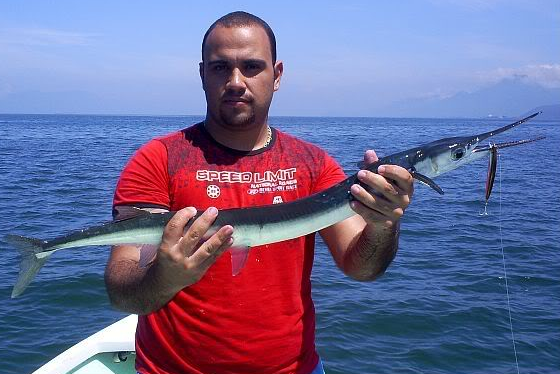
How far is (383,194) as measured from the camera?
3.44 m

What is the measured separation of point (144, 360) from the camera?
380 centimetres

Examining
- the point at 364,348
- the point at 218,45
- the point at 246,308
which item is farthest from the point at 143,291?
the point at 364,348

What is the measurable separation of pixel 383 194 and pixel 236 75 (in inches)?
53.6

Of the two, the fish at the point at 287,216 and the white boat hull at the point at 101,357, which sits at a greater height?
the fish at the point at 287,216

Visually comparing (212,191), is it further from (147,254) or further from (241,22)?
(241,22)

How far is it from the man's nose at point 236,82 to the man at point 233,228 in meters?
0.01

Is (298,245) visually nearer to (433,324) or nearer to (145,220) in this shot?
(145,220)

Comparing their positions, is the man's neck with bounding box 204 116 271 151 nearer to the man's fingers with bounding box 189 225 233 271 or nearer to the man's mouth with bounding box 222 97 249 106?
the man's mouth with bounding box 222 97 249 106

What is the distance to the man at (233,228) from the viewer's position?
3613 mm

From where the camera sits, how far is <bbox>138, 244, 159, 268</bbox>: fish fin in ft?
11.6

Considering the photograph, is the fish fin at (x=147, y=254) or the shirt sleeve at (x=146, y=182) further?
the shirt sleeve at (x=146, y=182)

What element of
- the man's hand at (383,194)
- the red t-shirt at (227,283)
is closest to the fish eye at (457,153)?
the man's hand at (383,194)

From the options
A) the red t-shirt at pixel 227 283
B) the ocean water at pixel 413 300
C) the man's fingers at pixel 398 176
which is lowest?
the ocean water at pixel 413 300

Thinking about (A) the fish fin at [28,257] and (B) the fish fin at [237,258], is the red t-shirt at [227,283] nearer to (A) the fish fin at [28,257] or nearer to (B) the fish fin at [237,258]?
(B) the fish fin at [237,258]
